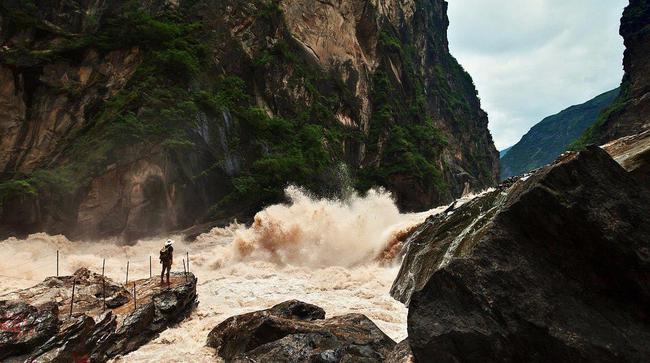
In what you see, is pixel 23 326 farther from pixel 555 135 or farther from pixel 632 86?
pixel 555 135

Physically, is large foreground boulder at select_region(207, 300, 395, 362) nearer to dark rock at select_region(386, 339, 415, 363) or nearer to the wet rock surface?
dark rock at select_region(386, 339, 415, 363)

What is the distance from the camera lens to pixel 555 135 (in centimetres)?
18362

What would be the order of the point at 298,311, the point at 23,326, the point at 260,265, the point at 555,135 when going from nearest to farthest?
the point at 23,326
the point at 298,311
the point at 260,265
the point at 555,135

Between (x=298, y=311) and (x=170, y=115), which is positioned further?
(x=170, y=115)

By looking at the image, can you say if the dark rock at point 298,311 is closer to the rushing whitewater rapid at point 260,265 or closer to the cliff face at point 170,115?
the rushing whitewater rapid at point 260,265

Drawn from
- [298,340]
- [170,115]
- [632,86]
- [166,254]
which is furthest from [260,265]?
[632,86]

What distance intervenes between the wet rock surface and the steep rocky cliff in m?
54.0

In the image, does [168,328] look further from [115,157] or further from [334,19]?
[334,19]

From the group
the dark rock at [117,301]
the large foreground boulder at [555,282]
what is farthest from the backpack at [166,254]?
the large foreground boulder at [555,282]

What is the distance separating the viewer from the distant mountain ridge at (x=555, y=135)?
16950 centimetres

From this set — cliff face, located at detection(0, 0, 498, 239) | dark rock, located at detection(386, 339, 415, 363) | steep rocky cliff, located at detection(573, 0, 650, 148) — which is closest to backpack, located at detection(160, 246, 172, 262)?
dark rock, located at detection(386, 339, 415, 363)

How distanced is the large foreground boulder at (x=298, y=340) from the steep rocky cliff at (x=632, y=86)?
52954mm

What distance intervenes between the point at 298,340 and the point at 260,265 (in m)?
11.7

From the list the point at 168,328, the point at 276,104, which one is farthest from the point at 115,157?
the point at 168,328
